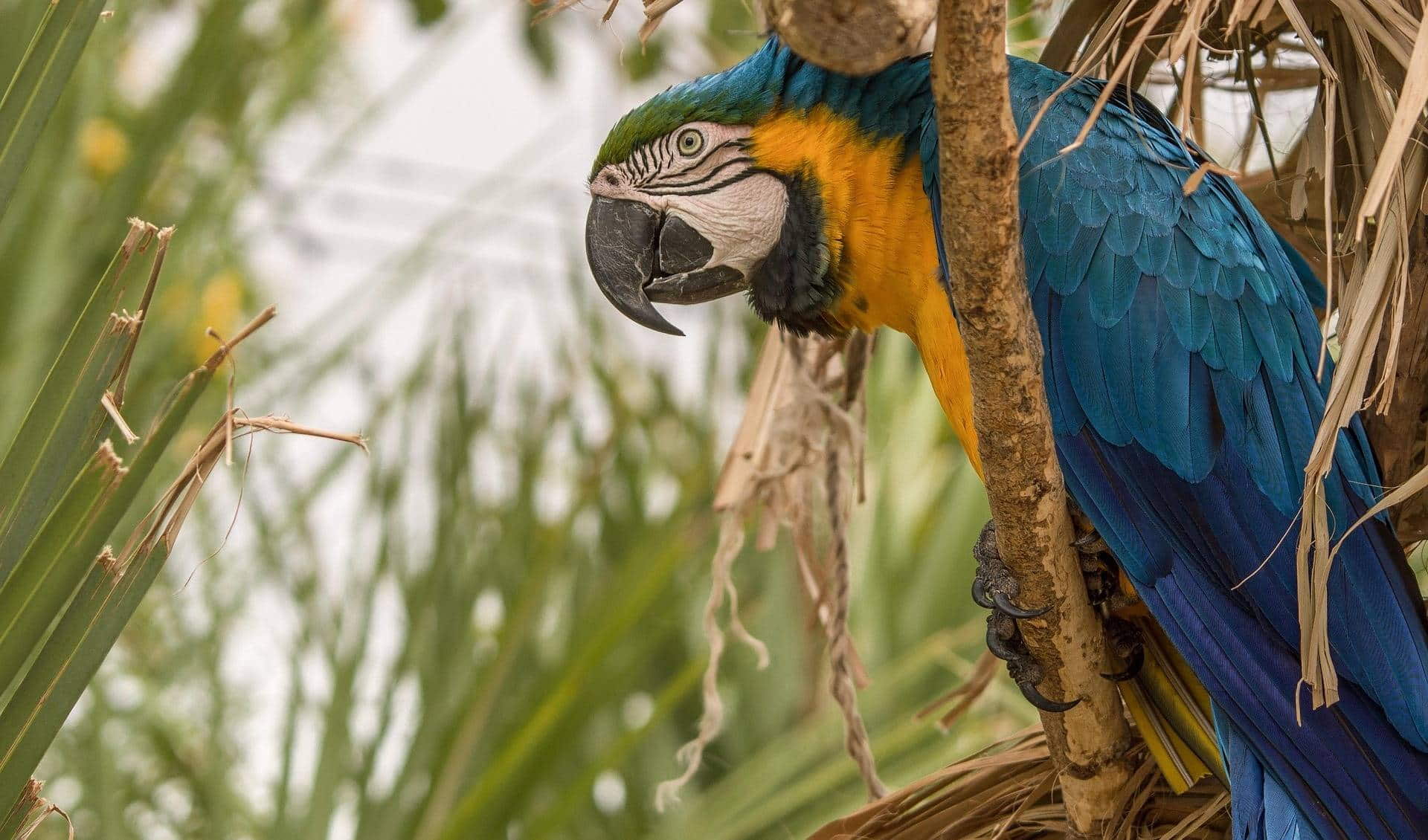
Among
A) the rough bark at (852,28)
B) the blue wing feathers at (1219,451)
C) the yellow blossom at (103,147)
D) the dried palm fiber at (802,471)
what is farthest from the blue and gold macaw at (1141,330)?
the yellow blossom at (103,147)

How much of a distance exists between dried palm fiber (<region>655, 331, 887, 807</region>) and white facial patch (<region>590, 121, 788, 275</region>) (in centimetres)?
21

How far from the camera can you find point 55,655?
796 millimetres

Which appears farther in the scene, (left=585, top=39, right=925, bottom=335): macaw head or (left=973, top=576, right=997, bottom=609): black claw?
(left=585, top=39, right=925, bottom=335): macaw head

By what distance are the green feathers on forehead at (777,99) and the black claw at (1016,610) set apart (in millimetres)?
527

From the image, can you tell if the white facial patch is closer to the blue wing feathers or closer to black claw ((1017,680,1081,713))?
the blue wing feathers

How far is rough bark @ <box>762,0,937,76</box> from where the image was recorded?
75 centimetres

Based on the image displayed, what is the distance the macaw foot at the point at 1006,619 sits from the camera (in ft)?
4.00

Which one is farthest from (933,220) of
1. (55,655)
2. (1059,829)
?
(55,655)

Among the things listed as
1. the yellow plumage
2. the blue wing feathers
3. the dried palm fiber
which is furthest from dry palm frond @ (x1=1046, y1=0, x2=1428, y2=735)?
the dried palm fiber

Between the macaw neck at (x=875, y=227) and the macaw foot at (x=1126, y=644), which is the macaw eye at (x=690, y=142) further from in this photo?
the macaw foot at (x=1126, y=644)

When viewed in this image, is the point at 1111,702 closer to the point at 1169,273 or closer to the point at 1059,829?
the point at 1059,829

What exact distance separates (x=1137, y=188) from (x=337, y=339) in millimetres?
1411

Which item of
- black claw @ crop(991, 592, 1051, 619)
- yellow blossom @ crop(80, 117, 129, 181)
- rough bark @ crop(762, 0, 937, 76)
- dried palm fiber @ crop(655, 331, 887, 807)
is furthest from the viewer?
yellow blossom @ crop(80, 117, 129, 181)

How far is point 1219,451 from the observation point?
1.34m
